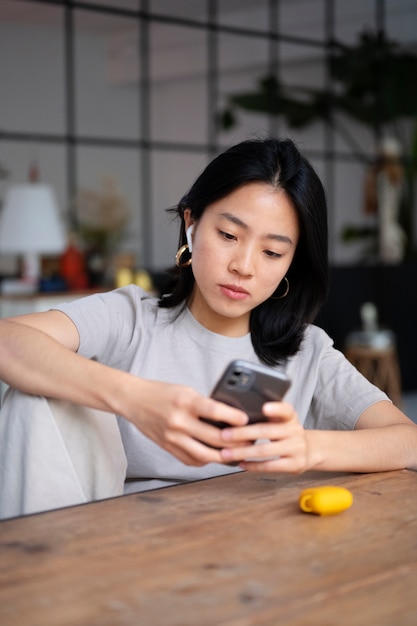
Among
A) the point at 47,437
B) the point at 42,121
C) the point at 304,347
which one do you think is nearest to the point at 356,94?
the point at 42,121

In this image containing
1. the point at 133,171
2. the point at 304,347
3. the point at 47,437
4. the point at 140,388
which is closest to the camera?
the point at 140,388

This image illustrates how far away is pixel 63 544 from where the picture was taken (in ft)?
3.49

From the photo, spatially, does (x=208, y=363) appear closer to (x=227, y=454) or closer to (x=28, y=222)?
(x=227, y=454)

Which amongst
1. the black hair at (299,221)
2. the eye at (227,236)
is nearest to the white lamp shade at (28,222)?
the black hair at (299,221)

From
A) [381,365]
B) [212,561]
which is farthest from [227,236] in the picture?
[381,365]

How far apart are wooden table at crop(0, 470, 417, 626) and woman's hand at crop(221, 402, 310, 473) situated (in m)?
0.04

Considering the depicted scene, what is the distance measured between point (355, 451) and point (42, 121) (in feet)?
14.1

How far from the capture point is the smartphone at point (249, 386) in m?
1.16

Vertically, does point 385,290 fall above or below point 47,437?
below

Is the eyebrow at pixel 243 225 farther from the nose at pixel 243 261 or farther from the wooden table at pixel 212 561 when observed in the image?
the wooden table at pixel 212 561

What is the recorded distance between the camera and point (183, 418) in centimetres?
121

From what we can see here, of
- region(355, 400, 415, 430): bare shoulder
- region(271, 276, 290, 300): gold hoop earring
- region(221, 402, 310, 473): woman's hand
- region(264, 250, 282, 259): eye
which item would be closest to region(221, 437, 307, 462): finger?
region(221, 402, 310, 473): woman's hand

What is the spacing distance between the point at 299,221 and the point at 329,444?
43 cm

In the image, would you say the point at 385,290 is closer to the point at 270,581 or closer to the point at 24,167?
the point at 24,167
